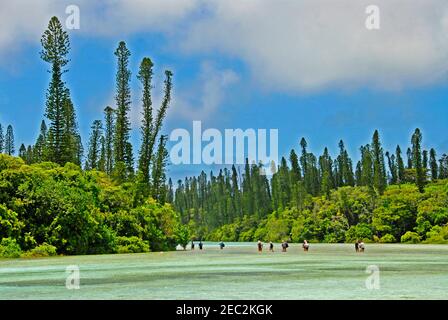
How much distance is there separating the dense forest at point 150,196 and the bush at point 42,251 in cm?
11

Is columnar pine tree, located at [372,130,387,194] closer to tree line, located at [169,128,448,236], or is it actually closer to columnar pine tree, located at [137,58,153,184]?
tree line, located at [169,128,448,236]

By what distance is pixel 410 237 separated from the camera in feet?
239

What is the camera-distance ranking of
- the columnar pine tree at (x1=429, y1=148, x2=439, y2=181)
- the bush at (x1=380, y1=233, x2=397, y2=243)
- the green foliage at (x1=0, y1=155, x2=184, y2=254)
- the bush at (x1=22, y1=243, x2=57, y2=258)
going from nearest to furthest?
the bush at (x1=22, y1=243, x2=57, y2=258)
the green foliage at (x1=0, y1=155, x2=184, y2=254)
the bush at (x1=380, y1=233, x2=397, y2=243)
the columnar pine tree at (x1=429, y1=148, x2=439, y2=181)

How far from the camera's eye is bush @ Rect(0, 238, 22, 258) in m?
37.2

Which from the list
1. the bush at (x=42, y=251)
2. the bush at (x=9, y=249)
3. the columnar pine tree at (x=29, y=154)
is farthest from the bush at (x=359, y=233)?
the bush at (x=9, y=249)

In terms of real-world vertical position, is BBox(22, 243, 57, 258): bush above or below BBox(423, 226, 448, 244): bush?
below

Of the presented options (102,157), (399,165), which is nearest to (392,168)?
(399,165)

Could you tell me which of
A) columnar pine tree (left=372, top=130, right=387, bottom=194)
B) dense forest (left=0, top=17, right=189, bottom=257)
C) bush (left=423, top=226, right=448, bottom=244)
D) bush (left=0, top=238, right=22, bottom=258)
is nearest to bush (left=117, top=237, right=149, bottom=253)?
dense forest (left=0, top=17, right=189, bottom=257)

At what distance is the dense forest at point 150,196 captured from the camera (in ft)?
134

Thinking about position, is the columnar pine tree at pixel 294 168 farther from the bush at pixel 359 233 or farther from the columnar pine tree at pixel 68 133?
the columnar pine tree at pixel 68 133

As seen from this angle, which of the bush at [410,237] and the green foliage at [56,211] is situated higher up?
the green foliage at [56,211]

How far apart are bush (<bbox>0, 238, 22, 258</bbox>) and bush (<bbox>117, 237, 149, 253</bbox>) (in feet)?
36.4

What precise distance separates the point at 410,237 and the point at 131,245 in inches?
1413
